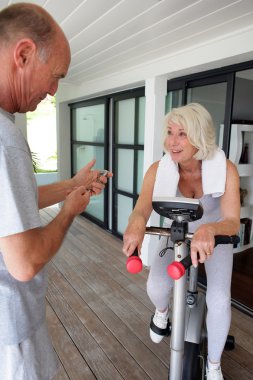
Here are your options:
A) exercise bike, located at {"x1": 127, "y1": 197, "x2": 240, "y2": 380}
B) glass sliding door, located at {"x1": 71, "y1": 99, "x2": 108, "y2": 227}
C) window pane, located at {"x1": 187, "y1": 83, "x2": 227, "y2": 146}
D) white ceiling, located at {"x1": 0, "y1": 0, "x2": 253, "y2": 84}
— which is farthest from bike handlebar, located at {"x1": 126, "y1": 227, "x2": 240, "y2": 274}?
glass sliding door, located at {"x1": 71, "y1": 99, "x2": 108, "y2": 227}

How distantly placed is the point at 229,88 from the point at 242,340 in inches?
Answer: 79.1

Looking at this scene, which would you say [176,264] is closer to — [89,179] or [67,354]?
[89,179]

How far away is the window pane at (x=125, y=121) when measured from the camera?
393 centimetres

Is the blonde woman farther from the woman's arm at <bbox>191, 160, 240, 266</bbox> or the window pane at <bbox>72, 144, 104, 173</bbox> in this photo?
the window pane at <bbox>72, 144, 104, 173</bbox>

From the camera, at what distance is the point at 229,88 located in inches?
98.7

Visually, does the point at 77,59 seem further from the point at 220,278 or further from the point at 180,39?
the point at 220,278

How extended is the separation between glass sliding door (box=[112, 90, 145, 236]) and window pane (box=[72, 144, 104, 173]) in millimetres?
529

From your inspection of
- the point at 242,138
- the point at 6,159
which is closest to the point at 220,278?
the point at 6,159

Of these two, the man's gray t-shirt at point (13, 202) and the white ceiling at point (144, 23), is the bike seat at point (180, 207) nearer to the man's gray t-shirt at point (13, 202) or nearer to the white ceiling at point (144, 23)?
the man's gray t-shirt at point (13, 202)

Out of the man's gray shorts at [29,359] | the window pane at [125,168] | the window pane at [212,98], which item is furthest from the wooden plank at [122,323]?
the window pane at [212,98]

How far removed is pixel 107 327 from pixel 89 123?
3.58m

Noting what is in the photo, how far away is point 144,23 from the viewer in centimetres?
207

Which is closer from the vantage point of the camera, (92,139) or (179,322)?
(179,322)

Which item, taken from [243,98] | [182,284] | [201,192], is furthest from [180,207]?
[243,98]
